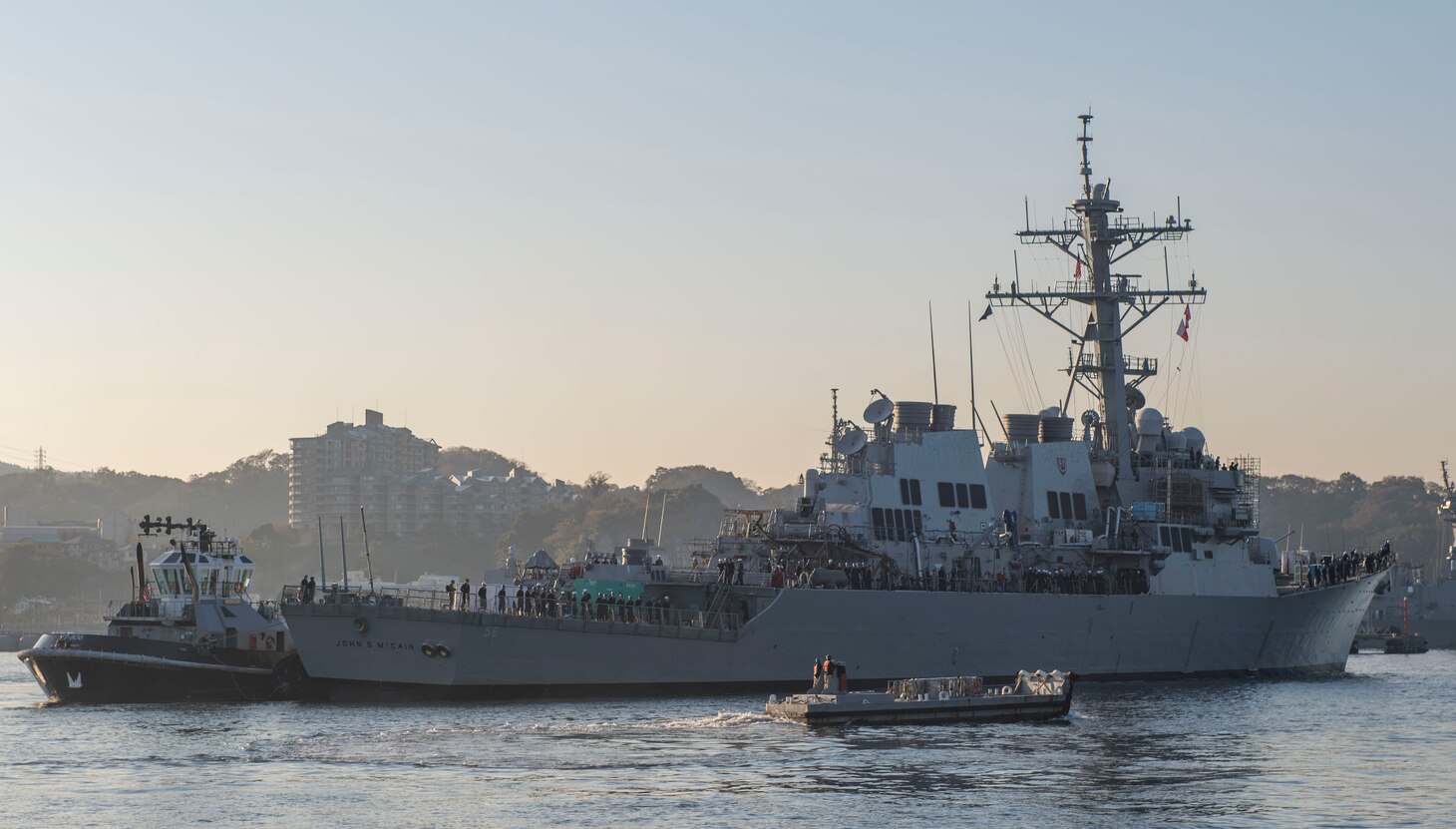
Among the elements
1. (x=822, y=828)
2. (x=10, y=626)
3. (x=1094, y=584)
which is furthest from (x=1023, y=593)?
(x=10, y=626)

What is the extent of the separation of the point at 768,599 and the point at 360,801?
19.2 meters

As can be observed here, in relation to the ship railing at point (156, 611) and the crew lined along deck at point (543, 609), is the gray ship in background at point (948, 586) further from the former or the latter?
the ship railing at point (156, 611)

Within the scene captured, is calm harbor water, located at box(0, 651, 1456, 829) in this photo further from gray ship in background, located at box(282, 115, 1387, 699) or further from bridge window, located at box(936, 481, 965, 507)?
bridge window, located at box(936, 481, 965, 507)

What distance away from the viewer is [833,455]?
50.9m

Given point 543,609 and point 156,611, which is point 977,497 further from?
point 156,611

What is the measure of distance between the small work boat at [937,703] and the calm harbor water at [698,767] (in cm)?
60

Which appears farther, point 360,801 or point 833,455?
point 833,455

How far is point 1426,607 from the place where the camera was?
119m

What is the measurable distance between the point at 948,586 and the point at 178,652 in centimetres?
2016

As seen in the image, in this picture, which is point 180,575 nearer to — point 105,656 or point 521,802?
point 105,656

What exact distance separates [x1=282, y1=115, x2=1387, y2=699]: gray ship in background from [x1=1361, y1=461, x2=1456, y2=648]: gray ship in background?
5549 centimetres

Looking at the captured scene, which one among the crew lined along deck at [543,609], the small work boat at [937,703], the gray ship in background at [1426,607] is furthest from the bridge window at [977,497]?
the gray ship in background at [1426,607]

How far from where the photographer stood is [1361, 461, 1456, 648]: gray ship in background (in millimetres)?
112500

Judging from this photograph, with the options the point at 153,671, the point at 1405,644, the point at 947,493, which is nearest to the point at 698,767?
the point at 153,671
